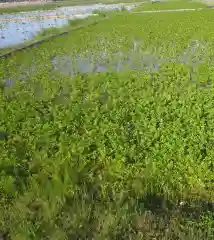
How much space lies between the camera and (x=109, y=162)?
198 inches

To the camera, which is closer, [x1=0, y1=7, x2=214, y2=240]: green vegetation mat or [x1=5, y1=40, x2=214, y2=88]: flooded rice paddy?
[x1=0, y1=7, x2=214, y2=240]: green vegetation mat

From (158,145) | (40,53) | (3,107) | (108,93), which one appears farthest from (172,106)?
(40,53)

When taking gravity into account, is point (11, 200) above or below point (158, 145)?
below

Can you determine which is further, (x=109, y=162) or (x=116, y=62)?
(x=116, y=62)

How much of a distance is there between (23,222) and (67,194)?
0.77 m

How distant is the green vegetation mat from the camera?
3803 mm

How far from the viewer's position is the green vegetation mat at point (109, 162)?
3803 millimetres

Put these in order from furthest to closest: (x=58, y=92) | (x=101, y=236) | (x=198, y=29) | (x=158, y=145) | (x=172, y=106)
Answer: (x=198, y=29) < (x=58, y=92) < (x=172, y=106) < (x=158, y=145) < (x=101, y=236)

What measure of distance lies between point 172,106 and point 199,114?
2.22 ft

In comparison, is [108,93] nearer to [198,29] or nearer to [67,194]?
[67,194]

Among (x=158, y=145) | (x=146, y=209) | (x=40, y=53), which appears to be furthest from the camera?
(x=40, y=53)

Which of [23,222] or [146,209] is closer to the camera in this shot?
[23,222]

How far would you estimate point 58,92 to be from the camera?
841 cm

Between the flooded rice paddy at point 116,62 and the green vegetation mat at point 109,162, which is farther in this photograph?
the flooded rice paddy at point 116,62
